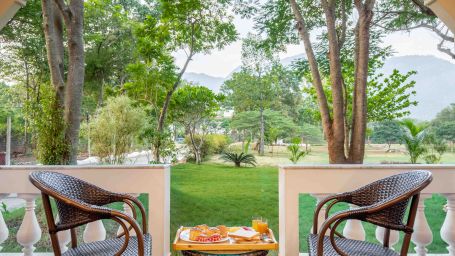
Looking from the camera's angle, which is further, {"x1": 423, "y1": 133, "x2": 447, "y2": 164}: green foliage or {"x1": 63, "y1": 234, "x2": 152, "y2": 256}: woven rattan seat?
{"x1": 423, "y1": 133, "x2": 447, "y2": 164}: green foliage

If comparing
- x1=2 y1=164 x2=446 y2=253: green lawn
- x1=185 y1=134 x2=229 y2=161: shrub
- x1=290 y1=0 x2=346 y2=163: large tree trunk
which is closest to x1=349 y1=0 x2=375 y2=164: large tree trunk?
x1=290 y1=0 x2=346 y2=163: large tree trunk

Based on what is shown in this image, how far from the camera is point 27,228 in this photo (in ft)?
7.17

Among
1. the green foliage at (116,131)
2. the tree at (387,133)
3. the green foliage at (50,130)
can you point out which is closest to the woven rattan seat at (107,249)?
the green foliage at (50,130)

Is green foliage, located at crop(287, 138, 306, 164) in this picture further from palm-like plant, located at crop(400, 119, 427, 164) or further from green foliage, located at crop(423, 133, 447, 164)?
green foliage, located at crop(423, 133, 447, 164)

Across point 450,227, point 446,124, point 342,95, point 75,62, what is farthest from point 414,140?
point 75,62

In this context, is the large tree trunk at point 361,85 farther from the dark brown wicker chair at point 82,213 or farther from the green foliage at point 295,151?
the dark brown wicker chair at point 82,213

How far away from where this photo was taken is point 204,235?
80.8 inches

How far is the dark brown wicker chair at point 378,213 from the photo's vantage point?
166 cm

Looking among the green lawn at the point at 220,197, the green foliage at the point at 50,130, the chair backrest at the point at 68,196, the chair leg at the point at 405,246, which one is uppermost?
the green foliage at the point at 50,130

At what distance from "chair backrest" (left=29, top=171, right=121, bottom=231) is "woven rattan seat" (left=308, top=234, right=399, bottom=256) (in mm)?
1093

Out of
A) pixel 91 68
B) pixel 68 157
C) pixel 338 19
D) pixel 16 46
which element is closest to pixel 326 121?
pixel 338 19

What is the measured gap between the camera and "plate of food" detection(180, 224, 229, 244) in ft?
6.58

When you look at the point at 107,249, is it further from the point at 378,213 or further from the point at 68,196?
the point at 378,213

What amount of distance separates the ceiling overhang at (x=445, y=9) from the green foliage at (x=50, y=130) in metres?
3.07
